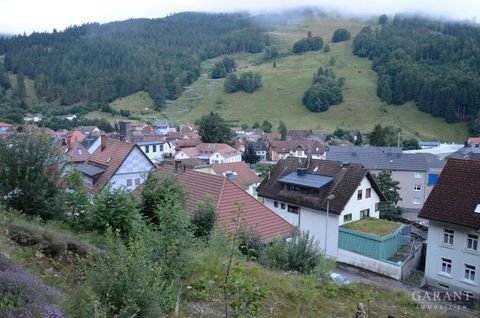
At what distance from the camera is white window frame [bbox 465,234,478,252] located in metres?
18.6

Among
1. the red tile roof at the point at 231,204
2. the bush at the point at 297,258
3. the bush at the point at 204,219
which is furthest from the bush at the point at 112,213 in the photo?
the red tile roof at the point at 231,204

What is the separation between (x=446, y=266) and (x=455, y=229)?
6.48 feet

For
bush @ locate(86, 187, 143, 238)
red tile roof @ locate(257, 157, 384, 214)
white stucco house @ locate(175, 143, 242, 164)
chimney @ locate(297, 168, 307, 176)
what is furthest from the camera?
white stucco house @ locate(175, 143, 242, 164)

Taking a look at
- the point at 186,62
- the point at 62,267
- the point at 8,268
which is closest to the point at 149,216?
the point at 62,267

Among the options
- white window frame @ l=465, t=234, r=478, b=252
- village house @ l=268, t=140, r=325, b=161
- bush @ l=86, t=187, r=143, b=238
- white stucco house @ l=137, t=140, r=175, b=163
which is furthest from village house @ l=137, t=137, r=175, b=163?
bush @ l=86, t=187, r=143, b=238

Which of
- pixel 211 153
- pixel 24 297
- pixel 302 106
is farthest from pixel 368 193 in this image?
pixel 302 106

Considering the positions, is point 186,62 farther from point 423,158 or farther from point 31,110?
point 423,158

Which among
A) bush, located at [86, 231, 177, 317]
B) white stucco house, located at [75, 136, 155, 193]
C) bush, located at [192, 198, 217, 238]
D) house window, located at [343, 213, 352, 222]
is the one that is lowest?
house window, located at [343, 213, 352, 222]

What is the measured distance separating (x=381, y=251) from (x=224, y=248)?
15.7m

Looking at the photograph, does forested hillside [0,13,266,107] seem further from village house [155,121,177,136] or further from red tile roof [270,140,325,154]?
red tile roof [270,140,325,154]

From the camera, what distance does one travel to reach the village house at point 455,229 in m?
18.7

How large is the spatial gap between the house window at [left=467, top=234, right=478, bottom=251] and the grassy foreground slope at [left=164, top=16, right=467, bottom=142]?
85256 mm

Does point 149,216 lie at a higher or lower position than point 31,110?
higher

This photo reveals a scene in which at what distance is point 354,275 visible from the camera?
2128 centimetres
